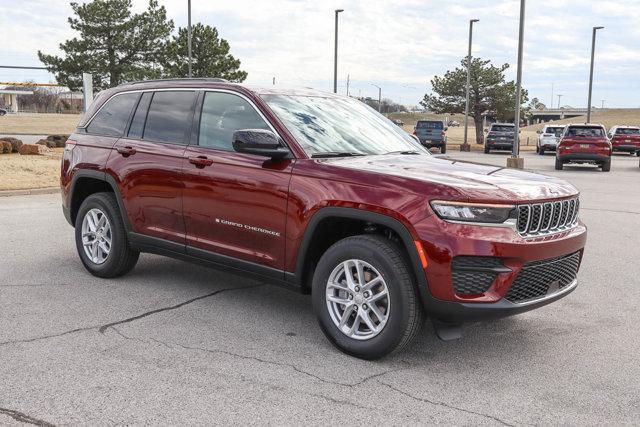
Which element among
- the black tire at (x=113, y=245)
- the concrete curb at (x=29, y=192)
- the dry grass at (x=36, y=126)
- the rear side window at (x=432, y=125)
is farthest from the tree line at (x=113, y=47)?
the black tire at (x=113, y=245)

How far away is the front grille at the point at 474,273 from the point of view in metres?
3.86

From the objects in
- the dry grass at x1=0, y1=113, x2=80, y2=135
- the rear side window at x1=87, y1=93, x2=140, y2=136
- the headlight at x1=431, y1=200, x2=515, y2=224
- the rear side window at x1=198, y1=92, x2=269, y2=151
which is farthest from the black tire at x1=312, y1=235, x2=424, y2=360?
the dry grass at x1=0, y1=113, x2=80, y2=135

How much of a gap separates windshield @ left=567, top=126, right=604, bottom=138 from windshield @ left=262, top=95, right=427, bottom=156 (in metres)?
19.9

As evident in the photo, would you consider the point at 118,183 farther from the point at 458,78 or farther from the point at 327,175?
the point at 458,78

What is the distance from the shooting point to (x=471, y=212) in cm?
388

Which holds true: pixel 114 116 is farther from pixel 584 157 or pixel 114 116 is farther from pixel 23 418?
pixel 584 157

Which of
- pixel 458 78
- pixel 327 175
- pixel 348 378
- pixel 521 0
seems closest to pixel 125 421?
pixel 348 378

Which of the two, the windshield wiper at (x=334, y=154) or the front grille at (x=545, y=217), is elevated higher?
the windshield wiper at (x=334, y=154)

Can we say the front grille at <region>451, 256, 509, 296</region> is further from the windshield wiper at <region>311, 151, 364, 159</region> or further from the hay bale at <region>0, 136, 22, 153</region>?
the hay bale at <region>0, 136, 22, 153</region>

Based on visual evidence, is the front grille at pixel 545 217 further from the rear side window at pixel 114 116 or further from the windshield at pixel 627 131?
the windshield at pixel 627 131

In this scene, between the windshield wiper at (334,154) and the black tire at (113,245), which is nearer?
the windshield wiper at (334,154)

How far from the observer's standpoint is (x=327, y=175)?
439 cm

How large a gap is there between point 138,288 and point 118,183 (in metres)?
0.96

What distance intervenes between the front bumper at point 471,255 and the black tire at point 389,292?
0.12 m
